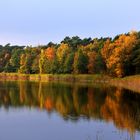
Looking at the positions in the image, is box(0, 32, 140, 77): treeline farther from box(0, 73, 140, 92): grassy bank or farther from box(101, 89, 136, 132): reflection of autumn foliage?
box(101, 89, 136, 132): reflection of autumn foliage

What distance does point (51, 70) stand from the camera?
97.9m

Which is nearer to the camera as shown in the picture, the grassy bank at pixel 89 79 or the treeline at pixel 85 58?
the grassy bank at pixel 89 79

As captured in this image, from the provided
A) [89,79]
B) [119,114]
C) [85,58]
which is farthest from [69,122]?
[85,58]

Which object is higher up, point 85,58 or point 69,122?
point 85,58

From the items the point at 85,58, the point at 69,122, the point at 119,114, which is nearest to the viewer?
the point at 69,122

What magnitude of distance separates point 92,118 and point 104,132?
5.39 m

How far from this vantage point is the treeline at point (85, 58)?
2761 inches

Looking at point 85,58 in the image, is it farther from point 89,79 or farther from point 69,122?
point 69,122

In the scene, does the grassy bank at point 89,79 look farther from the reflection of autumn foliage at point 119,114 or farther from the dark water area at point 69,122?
the dark water area at point 69,122

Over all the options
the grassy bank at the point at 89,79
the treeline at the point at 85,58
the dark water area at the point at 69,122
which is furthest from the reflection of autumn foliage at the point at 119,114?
the treeline at the point at 85,58

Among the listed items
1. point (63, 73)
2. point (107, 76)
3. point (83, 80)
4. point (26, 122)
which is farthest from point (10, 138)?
point (63, 73)

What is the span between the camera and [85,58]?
8612 centimetres

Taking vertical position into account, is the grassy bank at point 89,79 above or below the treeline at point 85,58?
below

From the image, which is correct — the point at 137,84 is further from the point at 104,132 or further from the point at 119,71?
the point at 104,132
